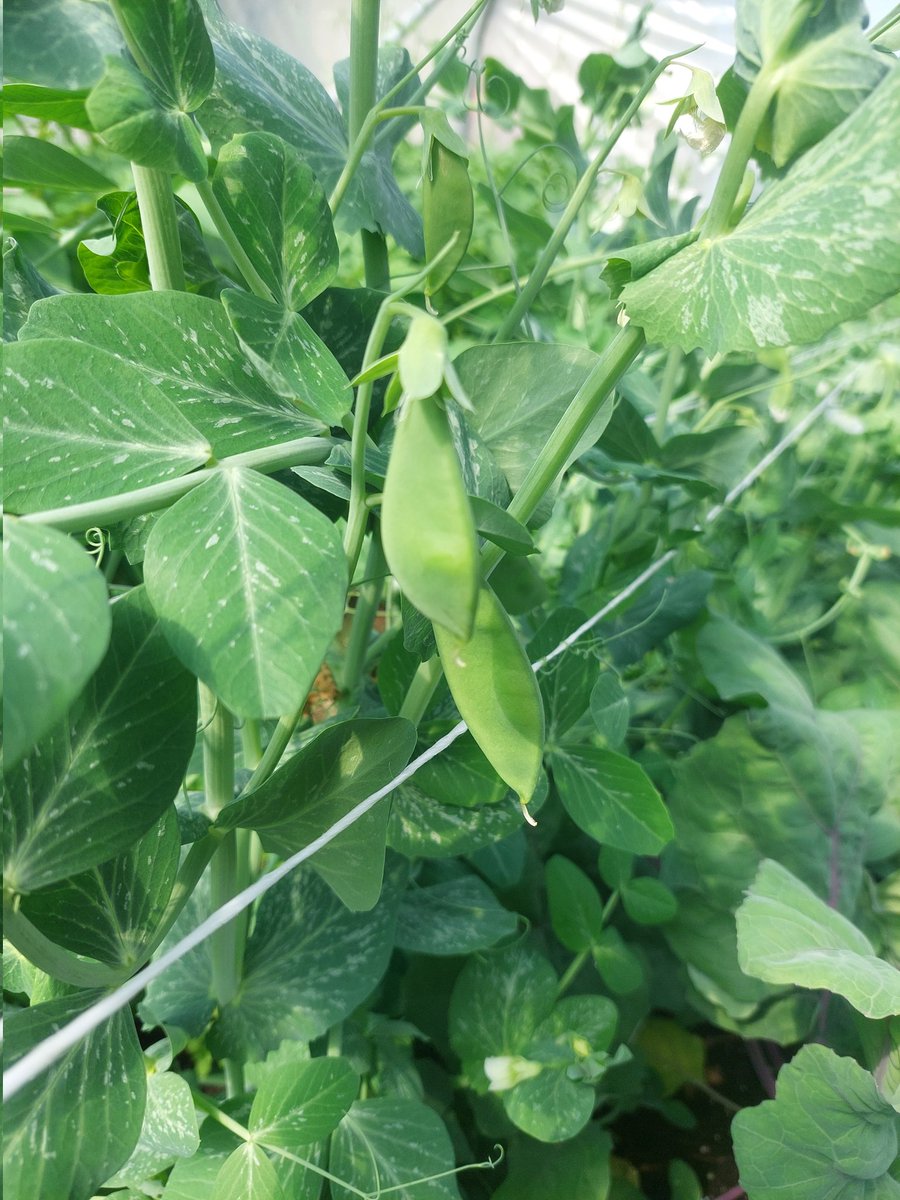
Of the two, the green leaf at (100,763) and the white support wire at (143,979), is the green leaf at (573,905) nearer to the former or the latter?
the white support wire at (143,979)

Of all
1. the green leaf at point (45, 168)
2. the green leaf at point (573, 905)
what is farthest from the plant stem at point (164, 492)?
the green leaf at point (573, 905)

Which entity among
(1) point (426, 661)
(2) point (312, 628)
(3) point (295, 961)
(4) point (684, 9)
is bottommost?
(3) point (295, 961)

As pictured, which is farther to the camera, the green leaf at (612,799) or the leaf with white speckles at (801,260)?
the green leaf at (612,799)

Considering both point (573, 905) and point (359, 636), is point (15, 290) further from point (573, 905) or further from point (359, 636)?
point (573, 905)

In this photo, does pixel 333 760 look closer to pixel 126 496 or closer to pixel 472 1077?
pixel 126 496

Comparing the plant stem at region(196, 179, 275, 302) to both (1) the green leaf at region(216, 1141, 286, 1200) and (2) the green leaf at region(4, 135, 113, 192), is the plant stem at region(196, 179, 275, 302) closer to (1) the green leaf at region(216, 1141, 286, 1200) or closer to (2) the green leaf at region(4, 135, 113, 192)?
(2) the green leaf at region(4, 135, 113, 192)

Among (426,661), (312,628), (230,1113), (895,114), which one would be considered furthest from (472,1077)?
(895,114)

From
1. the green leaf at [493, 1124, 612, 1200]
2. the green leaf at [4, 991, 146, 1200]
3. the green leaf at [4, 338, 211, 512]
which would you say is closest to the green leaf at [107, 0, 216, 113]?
the green leaf at [4, 338, 211, 512]
